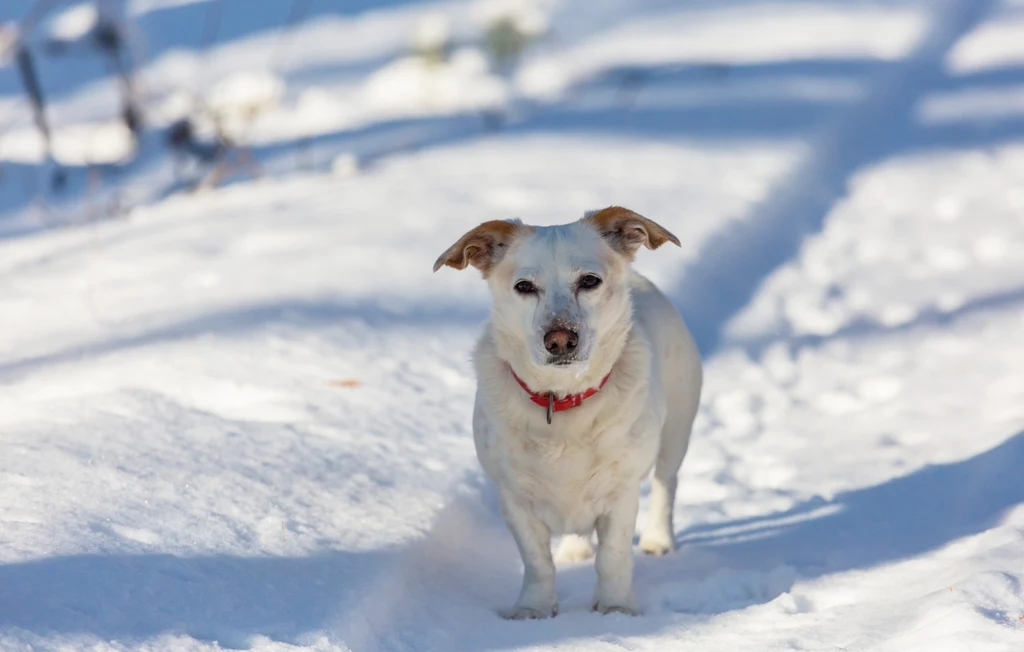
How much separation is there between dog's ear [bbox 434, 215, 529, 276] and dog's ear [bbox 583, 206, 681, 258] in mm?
242

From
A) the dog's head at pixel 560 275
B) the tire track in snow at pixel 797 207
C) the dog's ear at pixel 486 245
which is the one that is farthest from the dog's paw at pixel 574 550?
the tire track in snow at pixel 797 207

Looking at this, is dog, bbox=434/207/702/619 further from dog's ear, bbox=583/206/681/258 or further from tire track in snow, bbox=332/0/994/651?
tire track in snow, bbox=332/0/994/651

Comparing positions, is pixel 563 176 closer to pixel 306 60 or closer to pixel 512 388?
pixel 512 388

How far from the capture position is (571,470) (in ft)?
11.7

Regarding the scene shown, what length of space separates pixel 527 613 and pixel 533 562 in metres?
0.15

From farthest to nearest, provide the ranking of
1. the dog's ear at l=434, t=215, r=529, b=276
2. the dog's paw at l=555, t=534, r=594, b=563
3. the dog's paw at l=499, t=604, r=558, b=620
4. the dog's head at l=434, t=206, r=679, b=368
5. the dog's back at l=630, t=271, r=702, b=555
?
1. the dog's paw at l=555, t=534, r=594, b=563
2. the dog's back at l=630, t=271, r=702, b=555
3. the dog's ear at l=434, t=215, r=529, b=276
4. the dog's paw at l=499, t=604, r=558, b=620
5. the dog's head at l=434, t=206, r=679, b=368

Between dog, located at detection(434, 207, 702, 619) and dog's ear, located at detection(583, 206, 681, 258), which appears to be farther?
dog's ear, located at detection(583, 206, 681, 258)

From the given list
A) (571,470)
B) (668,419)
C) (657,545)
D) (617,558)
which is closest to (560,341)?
(571,470)

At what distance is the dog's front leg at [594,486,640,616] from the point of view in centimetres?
359

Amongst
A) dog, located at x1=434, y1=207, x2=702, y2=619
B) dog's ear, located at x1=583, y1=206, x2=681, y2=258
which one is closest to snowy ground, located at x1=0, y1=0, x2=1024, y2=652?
dog, located at x1=434, y1=207, x2=702, y2=619

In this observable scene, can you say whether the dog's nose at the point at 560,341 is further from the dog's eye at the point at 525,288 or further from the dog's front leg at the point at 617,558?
the dog's front leg at the point at 617,558

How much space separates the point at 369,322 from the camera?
594 cm

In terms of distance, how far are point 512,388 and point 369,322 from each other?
2394 millimetres

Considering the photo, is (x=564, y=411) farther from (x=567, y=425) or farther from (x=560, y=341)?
(x=560, y=341)
